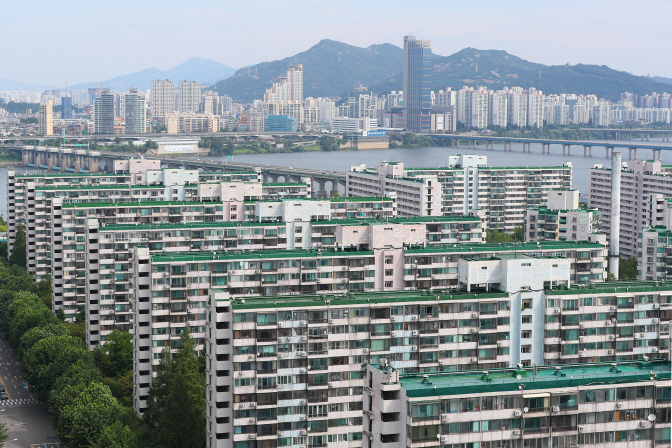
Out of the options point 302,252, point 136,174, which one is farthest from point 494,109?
point 302,252

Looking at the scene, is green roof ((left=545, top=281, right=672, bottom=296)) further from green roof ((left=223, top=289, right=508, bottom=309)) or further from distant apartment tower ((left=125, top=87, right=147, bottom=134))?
distant apartment tower ((left=125, top=87, right=147, bottom=134))

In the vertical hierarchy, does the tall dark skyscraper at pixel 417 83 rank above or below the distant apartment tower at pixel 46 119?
above

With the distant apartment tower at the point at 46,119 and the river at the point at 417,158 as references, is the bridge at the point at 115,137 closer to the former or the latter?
the distant apartment tower at the point at 46,119

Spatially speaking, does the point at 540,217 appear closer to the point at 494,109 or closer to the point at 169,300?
the point at 169,300

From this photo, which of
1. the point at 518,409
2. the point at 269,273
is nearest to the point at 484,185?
the point at 269,273

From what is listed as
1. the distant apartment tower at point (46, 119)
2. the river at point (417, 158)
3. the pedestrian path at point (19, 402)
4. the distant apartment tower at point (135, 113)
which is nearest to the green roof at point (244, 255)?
the pedestrian path at point (19, 402)

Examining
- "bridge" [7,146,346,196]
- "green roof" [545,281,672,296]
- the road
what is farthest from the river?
"green roof" [545,281,672,296]
